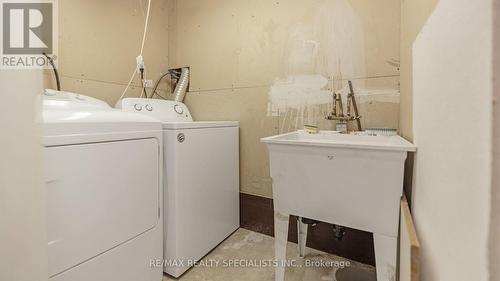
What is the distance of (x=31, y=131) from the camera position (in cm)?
46

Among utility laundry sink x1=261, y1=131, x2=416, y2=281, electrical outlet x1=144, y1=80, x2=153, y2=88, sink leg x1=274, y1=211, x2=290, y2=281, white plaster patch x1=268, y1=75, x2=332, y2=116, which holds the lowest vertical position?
sink leg x1=274, y1=211, x2=290, y2=281

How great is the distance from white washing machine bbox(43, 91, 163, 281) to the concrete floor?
0.31 meters

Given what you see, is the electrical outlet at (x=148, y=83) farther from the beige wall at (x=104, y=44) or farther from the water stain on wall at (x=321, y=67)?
the water stain on wall at (x=321, y=67)

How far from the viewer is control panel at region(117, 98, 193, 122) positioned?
171cm

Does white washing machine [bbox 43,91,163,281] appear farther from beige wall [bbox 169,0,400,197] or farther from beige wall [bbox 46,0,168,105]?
beige wall [bbox 169,0,400,197]

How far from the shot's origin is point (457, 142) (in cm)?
44

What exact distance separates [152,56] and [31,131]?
6.41 ft

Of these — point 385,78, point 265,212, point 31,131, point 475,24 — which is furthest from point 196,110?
point 475,24

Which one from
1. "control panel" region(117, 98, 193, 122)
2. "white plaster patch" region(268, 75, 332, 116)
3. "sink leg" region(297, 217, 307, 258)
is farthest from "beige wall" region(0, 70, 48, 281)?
"white plaster patch" region(268, 75, 332, 116)

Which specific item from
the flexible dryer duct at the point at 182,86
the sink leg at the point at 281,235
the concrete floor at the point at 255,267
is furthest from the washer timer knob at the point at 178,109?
the sink leg at the point at 281,235

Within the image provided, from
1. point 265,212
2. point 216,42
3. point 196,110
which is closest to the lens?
point 265,212

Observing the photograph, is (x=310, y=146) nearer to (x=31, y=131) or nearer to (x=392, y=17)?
(x=31, y=131)

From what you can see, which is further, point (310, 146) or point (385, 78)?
point (385, 78)

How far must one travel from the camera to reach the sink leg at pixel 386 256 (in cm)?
94
